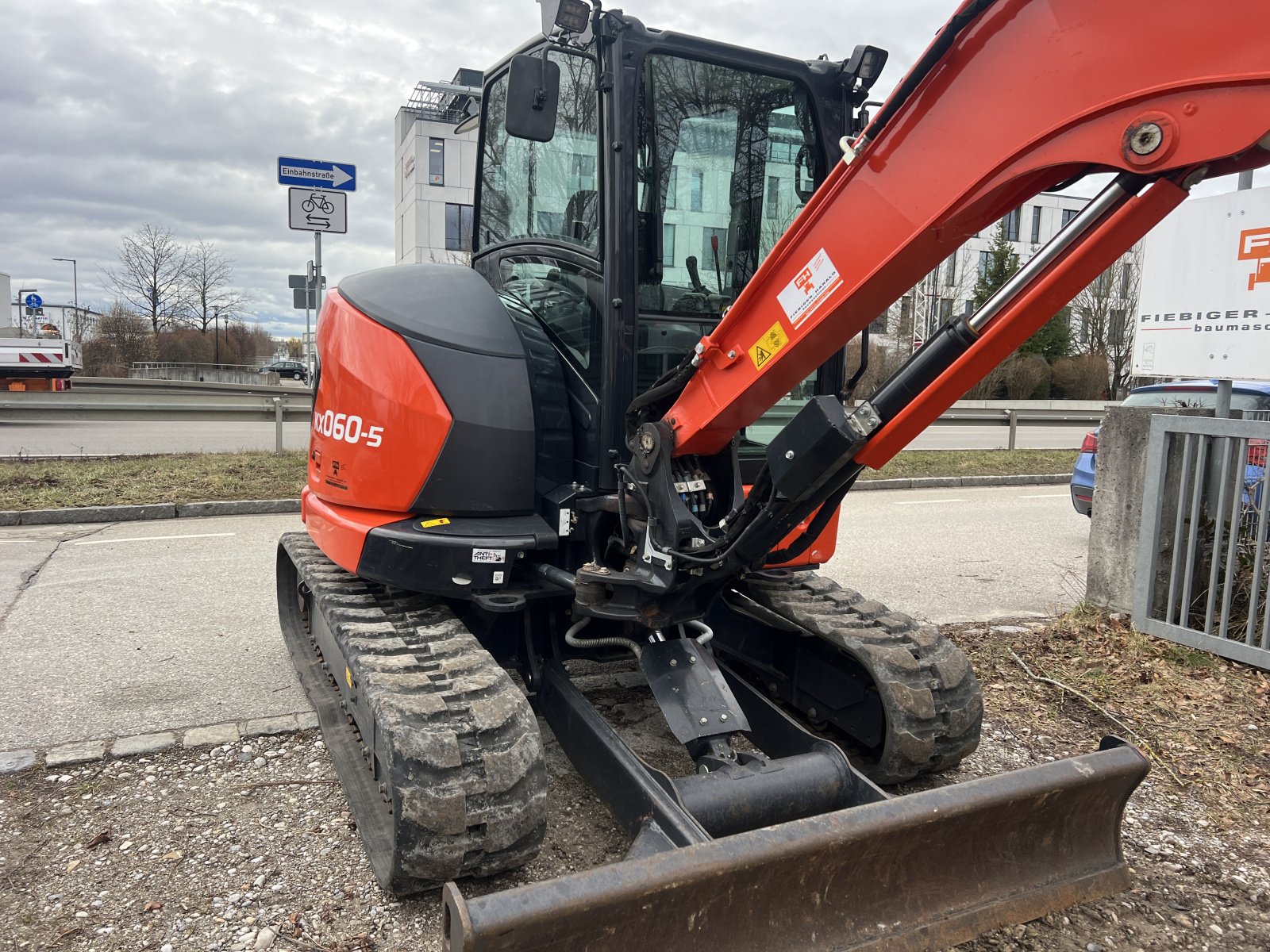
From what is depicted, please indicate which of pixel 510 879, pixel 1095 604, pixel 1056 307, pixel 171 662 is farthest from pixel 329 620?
pixel 1095 604

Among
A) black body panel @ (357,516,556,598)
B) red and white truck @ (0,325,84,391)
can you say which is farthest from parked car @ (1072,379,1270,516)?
red and white truck @ (0,325,84,391)

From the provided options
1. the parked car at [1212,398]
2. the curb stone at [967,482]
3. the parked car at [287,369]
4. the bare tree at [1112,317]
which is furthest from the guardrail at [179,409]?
the parked car at [287,369]

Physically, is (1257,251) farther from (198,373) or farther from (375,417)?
(198,373)

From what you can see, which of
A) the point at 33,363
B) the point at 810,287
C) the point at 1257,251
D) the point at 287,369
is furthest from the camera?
the point at 287,369

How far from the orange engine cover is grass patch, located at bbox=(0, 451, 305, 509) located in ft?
20.2

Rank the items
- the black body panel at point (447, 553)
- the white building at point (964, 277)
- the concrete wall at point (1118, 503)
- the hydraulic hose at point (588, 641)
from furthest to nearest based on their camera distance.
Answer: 1. the white building at point (964, 277)
2. the concrete wall at point (1118, 503)
3. the hydraulic hose at point (588, 641)
4. the black body panel at point (447, 553)

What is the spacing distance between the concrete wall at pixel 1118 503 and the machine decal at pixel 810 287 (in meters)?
3.99

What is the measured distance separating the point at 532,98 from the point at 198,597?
4.51 metres

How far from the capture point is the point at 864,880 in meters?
2.37

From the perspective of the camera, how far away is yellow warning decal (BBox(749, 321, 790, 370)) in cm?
269

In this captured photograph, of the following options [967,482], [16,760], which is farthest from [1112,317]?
[16,760]

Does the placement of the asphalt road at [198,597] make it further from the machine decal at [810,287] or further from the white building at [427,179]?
the white building at [427,179]

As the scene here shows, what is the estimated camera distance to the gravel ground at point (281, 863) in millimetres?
2650

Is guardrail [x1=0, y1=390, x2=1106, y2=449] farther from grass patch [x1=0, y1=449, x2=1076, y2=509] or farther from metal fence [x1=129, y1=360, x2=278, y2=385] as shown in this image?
metal fence [x1=129, y1=360, x2=278, y2=385]
